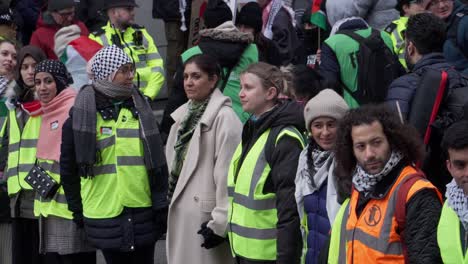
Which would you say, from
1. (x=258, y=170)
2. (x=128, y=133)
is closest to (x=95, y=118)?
(x=128, y=133)

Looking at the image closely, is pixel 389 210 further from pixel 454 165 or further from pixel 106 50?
pixel 106 50

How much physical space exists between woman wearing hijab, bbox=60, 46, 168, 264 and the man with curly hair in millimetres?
2394

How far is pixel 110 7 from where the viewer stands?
426 inches

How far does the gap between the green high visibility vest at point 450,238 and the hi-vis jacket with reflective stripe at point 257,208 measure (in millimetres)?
1854

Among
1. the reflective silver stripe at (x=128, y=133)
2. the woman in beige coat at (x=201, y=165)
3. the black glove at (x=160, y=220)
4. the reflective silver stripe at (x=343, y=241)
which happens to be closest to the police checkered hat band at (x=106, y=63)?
the reflective silver stripe at (x=128, y=133)

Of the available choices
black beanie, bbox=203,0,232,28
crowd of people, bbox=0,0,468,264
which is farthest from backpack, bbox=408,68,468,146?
black beanie, bbox=203,0,232,28

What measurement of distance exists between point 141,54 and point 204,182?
3198mm

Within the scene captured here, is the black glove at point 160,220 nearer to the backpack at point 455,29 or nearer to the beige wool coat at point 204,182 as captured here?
the beige wool coat at point 204,182

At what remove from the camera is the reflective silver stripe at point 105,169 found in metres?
8.05

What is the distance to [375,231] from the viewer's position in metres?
5.49

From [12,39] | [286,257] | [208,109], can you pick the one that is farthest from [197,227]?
[12,39]

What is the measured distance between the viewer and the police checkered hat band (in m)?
8.16

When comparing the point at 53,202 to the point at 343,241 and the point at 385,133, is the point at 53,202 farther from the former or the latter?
the point at 385,133

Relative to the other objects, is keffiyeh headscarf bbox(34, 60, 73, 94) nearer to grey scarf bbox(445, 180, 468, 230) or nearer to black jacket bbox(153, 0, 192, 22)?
black jacket bbox(153, 0, 192, 22)
